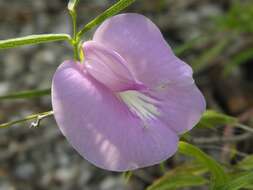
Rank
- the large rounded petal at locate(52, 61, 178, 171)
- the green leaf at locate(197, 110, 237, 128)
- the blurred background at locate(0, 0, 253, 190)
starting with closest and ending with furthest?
the large rounded petal at locate(52, 61, 178, 171)
the green leaf at locate(197, 110, 237, 128)
the blurred background at locate(0, 0, 253, 190)

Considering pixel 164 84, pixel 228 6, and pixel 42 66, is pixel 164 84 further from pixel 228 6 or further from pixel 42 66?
pixel 228 6

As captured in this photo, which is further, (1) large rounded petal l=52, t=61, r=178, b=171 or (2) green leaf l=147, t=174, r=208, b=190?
(2) green leaf l=147, t=174, r=208, b=190

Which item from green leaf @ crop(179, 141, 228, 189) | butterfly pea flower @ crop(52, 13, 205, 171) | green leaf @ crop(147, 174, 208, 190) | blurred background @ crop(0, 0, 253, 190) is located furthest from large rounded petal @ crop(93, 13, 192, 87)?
blurred background @ crop(0, 0, 253, 190)

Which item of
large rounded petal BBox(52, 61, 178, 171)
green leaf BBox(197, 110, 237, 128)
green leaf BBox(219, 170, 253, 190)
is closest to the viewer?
large rounded petal BBox(52, 61, 178, 171)

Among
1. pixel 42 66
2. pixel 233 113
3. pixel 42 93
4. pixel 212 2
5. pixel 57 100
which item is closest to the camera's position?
pixel 57 100

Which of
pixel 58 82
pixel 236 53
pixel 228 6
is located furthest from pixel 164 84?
pixel 228 6

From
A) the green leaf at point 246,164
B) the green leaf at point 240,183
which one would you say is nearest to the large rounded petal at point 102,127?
the green leaf at point 240,183

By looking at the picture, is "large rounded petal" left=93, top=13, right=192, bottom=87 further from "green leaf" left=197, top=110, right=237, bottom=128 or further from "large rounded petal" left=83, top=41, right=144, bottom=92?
"green leaf" left=197, top=110, right=237, bottom=128
